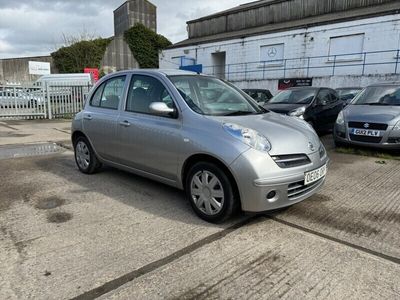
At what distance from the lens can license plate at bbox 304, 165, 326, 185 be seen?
3460 millimetres

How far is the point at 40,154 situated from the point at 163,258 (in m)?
5.39

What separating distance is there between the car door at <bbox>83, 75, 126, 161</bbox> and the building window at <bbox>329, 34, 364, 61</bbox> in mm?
18659

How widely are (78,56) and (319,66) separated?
23.1 meters

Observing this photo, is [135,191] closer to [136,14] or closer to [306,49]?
[306,49]

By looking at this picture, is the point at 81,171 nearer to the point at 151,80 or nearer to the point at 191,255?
the point at 151,80

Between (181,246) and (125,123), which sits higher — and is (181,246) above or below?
below

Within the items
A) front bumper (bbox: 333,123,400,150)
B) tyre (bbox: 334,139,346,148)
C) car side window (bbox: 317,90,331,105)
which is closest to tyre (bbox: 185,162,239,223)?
front bumper (bbox: 333,123,400,150)

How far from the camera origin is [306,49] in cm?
2170

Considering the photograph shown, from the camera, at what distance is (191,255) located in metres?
2.93

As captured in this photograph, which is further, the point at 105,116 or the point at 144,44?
the point at 144,44

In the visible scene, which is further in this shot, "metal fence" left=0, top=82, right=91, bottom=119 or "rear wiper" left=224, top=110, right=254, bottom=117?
"metal fence" left=0, top=82, right=91, bottom=119

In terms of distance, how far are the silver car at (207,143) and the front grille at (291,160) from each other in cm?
1

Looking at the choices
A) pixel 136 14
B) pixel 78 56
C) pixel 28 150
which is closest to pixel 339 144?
pixel 28 150

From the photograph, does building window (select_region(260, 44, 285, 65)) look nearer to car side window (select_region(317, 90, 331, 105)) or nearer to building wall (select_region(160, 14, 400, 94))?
building wall (select_region(160, 14, 400, 94))
